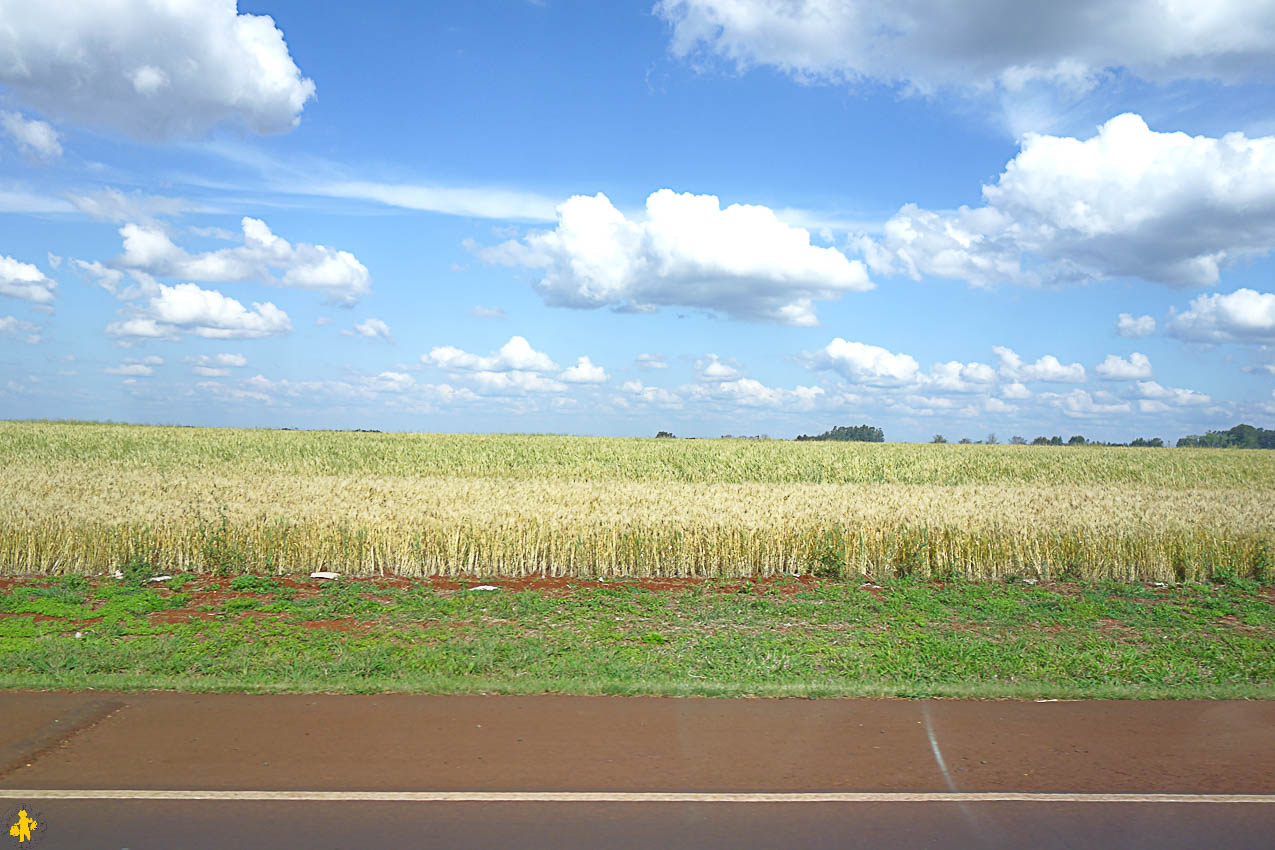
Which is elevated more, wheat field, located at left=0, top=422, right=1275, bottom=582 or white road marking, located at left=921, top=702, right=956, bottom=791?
wheat field, located at left=0, top=422, right=1275, bottom=582

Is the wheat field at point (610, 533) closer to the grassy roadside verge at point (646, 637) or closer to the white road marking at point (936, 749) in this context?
the grassy roadside verge at point (646, 637)

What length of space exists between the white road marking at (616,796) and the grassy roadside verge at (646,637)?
2396 millimetres

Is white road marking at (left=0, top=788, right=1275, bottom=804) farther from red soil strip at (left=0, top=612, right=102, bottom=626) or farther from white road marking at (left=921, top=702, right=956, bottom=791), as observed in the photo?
red soil strip at (left=0, top=612, right=102, bottom=626)

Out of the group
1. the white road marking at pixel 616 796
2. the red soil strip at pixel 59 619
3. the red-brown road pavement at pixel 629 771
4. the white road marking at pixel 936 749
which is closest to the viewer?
the red-brown road pavement at pixel 629 771

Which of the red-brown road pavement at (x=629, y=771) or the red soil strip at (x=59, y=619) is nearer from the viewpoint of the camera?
the red-brown road pavement at (x=629, y=771)

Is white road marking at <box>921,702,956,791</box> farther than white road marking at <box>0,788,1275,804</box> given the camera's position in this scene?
Yes

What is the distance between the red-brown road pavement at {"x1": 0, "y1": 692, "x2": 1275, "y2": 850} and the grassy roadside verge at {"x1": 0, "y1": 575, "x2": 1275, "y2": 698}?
603 mm

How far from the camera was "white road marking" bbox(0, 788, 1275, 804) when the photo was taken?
5.28m

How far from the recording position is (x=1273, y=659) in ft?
32.2

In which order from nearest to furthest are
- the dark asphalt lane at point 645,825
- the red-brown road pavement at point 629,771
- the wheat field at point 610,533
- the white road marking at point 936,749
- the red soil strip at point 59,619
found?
the dark asphalt lane at point 645,825, the red-brown road pavement at point 629,771, the white road marking at point 936,749, the red soil strip at point 59,619, the wheat field at point 610,533

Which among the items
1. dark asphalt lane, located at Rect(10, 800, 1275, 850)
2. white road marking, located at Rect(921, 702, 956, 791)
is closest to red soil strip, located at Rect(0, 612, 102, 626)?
dark asphalt lane, located at Rect(10, 800, 1275, 850)

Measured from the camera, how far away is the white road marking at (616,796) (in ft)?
17.3

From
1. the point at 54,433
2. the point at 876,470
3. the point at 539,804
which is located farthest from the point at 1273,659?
the point at 54,433

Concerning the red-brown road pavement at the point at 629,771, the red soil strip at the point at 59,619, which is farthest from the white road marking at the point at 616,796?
the red soil strip at the point at 59,619
